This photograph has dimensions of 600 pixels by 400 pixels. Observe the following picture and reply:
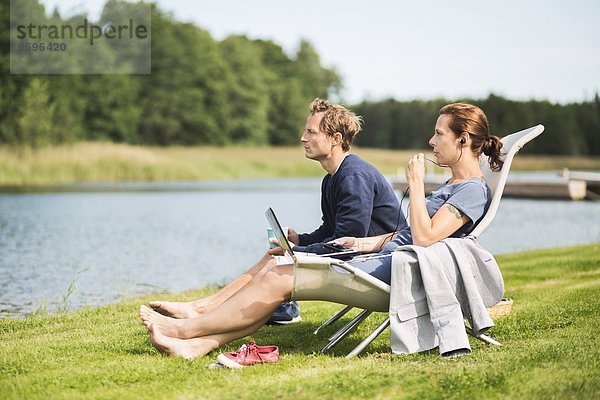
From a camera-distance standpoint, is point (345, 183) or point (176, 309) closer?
point (345, 183)

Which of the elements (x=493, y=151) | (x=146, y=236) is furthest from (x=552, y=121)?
(x=493, y=151)

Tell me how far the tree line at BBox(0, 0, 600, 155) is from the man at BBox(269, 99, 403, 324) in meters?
31.1

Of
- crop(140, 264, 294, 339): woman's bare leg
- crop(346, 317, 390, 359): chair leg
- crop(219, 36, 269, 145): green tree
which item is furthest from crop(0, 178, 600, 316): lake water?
crop(219, 36, 269, 145): green tree

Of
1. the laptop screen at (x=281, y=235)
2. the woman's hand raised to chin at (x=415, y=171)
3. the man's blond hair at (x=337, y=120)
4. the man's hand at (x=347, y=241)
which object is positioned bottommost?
the man's hand at (x=347, y=241)

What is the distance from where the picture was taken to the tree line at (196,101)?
136 ft

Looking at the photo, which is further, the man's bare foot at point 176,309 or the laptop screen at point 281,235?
the man's bare foot at point 176,309

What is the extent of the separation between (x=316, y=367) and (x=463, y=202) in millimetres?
1235

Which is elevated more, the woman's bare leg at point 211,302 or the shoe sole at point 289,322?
the woman's bare leg at point 211,302

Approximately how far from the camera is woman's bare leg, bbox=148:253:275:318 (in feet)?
15.9

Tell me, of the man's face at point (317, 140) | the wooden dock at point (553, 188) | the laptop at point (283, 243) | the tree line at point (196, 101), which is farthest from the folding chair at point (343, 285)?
the tree line at point (196, 101)

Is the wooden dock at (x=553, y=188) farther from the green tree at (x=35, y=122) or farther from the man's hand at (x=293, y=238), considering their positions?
the man's hand at (x=293, y=238)

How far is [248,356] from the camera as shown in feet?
14.0

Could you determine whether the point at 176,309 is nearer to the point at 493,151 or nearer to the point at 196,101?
the point at 493,151

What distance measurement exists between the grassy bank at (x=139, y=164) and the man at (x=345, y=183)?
25.9 metres
